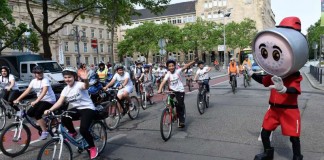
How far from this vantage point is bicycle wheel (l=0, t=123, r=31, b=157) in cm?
550

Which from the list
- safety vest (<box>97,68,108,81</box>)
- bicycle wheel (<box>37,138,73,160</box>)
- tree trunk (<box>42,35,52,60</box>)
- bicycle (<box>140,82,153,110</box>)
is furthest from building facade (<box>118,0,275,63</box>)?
A: bicycle wheel (<box>37,138,73,160</box>)

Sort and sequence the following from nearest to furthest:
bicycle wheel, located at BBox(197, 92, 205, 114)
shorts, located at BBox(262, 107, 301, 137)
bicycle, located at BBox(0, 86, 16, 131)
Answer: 1. shorts, located at BBox(262, 107, 301, 137)
2. bicycle, located at BBox(0, 86, 16, 131)
3. bicycle wheel, located at BBox(197, 92, 205, 114)

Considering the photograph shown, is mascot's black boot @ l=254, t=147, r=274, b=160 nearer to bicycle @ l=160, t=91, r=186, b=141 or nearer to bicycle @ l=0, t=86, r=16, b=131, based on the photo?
bicycle @ l=160, t=91, r=186, b=141

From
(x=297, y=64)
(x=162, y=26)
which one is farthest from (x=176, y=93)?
(x=162, y=26)

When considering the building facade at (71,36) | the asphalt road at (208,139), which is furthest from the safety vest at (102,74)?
the building facade at (71,36)

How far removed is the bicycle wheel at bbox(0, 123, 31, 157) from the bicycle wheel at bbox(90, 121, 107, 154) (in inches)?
57.0

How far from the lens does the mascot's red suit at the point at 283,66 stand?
12.5 feet

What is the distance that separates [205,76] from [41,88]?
5.39m

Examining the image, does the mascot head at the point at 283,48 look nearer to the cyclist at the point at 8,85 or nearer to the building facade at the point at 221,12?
the cyclist at the point at 8,85

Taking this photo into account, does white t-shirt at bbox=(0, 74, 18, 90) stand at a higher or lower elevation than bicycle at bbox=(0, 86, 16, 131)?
higher

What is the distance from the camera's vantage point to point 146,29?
65688 millimetres

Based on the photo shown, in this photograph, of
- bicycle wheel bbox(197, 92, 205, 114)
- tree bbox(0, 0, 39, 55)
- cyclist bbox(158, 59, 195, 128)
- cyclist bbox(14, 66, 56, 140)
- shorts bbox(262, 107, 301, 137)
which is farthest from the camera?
tree bbox(0, 0, 39, 55)

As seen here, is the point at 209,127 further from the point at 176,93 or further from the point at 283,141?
the point at 283,141

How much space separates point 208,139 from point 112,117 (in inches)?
100
